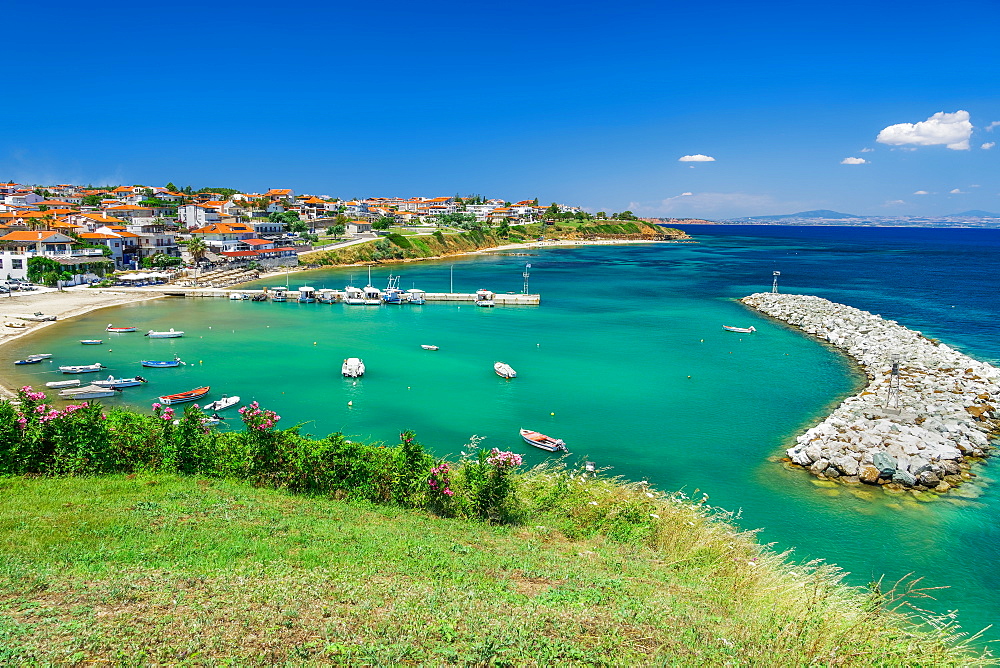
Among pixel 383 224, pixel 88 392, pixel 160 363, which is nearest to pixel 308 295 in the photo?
pixel 160 363

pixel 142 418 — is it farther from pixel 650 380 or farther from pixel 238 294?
pixel 238 294

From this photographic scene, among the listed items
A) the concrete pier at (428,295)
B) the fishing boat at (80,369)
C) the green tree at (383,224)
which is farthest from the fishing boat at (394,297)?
the green tree at (383,224)

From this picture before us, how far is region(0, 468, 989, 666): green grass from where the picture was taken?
7.77m

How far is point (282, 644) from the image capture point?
302 inches

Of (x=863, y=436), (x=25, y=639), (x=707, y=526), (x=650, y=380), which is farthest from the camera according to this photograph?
(x=650, y=380)

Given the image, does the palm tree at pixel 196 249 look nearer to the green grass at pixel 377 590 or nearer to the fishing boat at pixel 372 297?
the fishing boat at pixel 372 297

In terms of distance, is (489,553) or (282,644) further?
(489,553)

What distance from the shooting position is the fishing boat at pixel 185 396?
93.8ft

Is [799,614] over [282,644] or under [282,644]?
under

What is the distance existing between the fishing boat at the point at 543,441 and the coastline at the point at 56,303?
3811 centimetres

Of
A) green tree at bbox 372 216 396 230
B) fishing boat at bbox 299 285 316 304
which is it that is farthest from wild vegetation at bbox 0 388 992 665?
green tree at bbox 372 216 396 230

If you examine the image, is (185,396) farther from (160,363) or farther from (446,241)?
(446,241)

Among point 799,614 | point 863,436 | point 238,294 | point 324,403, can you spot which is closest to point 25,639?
point 799,614

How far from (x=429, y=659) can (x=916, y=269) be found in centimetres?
12414
